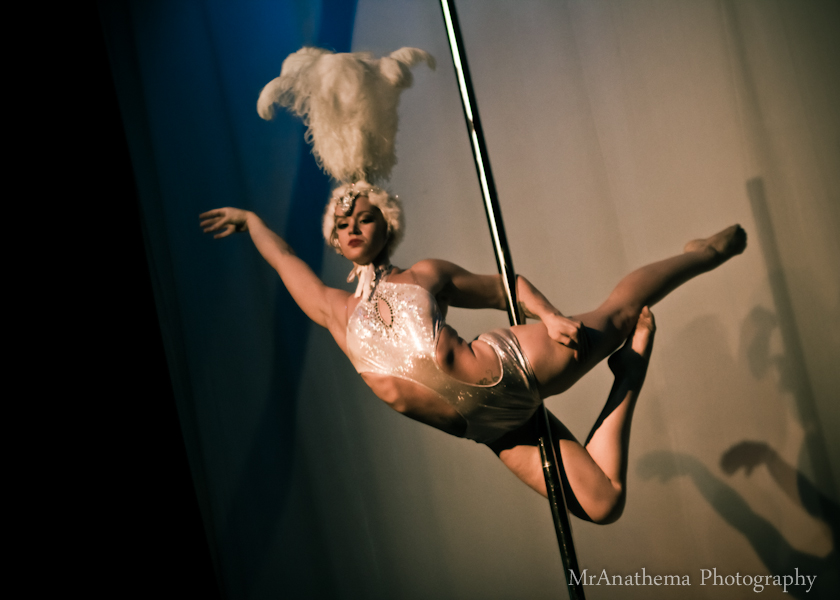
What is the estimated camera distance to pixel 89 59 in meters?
2.10

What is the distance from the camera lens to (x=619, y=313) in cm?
144

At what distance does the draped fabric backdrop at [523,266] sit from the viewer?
1.66 m

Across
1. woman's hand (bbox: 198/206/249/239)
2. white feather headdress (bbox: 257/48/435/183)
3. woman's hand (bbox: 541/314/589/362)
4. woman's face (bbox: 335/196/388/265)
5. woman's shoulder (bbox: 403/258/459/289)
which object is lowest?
woman's hand (bbox: 541/314/589/362)

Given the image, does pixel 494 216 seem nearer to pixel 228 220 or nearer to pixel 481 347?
pixel 481 347

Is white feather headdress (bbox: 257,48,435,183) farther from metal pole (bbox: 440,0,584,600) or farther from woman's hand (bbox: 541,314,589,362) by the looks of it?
woman's hand (bbox: 541,314,589,362)

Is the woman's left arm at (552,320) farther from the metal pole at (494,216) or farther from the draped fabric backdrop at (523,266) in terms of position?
the draped fabric backdrop at (523,266)

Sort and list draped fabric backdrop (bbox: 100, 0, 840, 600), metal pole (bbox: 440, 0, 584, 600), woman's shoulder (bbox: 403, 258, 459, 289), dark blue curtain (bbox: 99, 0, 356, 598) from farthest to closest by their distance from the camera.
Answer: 1. dark blue curtain (bbox: 99, 0, 356, 598)
2. draped fabric backdrop (bbox: 100, 0, 840, 600)
3. woman's shoulder (bbox: 403, 258, 459, 289)
4. metal pole (bbox: 440, 0, 584, 600)

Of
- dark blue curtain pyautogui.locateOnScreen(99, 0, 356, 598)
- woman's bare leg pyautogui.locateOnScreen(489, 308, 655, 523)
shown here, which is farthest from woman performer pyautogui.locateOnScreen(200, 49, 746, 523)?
dark blue curtain pyautogui.locateOnScreen(99, 0, 356, 598)

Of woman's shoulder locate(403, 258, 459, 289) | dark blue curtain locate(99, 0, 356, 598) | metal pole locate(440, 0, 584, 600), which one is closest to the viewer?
metal pole locate(440, 0, 584, 600)

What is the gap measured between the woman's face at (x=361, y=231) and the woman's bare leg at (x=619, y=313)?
403mm

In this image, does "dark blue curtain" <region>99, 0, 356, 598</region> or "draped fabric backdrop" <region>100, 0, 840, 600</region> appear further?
"dark blue curtain" <region>99, 0, 356, 598</region>

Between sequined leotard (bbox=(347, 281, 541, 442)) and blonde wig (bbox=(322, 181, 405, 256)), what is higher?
blonde wig (bbox=(322, 181, 405, 256))

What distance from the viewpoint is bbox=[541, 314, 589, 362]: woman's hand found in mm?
1303

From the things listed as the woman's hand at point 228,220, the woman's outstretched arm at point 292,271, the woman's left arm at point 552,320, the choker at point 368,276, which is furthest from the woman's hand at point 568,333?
the woman's hand at point 228,220
